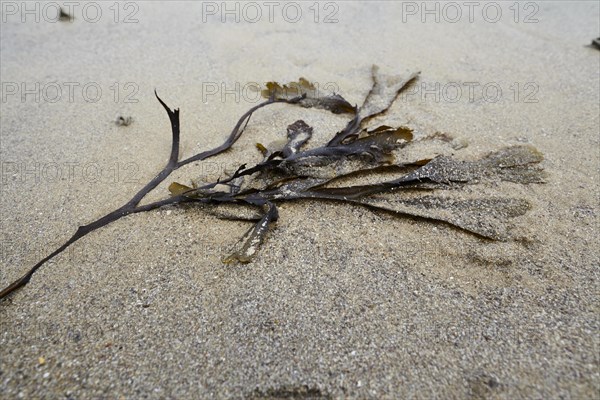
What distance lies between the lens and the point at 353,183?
1.38 m

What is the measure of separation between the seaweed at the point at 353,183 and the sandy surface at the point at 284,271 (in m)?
0.04

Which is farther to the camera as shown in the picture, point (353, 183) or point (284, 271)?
point (353, 183)

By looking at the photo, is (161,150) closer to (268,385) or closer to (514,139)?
(268,385)

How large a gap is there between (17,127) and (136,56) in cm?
77

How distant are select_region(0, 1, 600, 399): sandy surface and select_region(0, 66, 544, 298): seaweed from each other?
0.04m

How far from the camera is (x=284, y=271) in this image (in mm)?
1117

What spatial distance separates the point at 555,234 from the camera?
1201mm

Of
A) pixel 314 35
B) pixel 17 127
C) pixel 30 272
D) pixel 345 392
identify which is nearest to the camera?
pixel 345 392

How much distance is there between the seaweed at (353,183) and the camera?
1242mm

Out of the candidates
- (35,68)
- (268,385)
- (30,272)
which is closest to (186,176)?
(30,272)

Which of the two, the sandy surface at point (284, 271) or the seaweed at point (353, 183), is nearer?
the sandy surface at point (284, 271)

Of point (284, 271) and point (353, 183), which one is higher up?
point (353, 183)

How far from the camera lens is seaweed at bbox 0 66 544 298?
1.24 meters

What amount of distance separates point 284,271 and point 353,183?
0.43 meters
